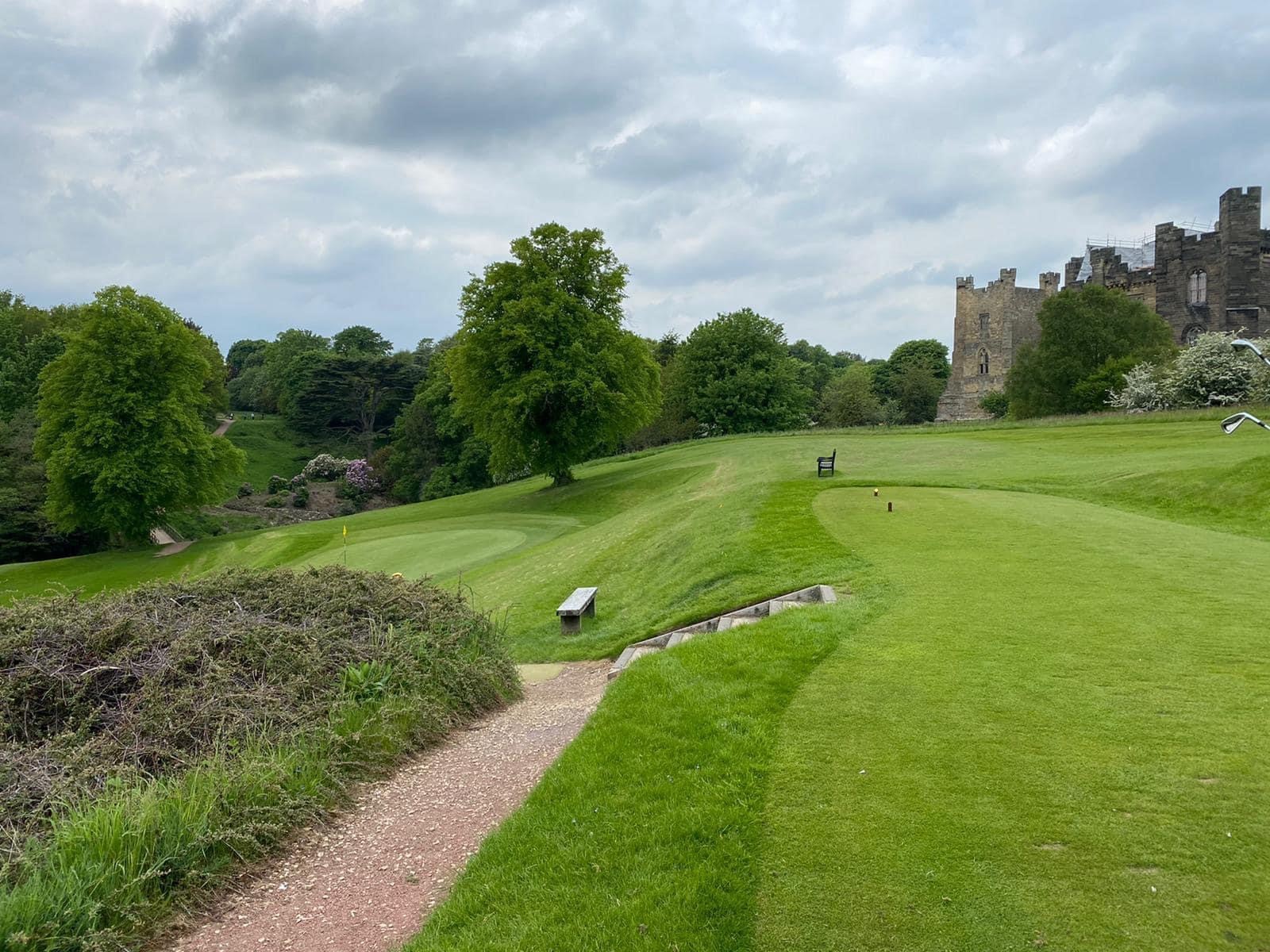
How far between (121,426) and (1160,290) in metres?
66.9

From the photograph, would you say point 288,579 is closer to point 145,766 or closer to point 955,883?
point 145,766

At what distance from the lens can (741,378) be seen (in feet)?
194

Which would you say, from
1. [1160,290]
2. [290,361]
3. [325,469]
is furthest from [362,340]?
[1160,290]

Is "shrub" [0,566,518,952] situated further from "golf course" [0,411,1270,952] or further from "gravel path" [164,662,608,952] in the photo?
"golf course" [0,411,1270,952]

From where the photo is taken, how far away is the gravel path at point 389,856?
15.6 feet

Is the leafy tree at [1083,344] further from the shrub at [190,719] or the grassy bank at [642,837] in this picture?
the shrub at [190,719]

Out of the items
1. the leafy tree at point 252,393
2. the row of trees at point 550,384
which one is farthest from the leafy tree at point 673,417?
the leafy tree at point 252,393

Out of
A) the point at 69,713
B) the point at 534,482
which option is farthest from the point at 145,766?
the point at 534,482

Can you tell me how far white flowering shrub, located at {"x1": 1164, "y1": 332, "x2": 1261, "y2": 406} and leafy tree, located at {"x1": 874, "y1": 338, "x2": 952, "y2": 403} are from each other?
53.7 m

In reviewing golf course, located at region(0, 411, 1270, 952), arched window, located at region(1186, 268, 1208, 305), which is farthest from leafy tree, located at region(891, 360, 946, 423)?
golf course, located at region(0, 411, 1270, 952)

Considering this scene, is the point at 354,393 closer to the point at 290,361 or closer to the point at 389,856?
the point at 290,361

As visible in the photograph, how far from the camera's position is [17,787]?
5.65m

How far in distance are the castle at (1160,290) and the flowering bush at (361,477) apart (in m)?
51.7

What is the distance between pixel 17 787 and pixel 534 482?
38318 mm
